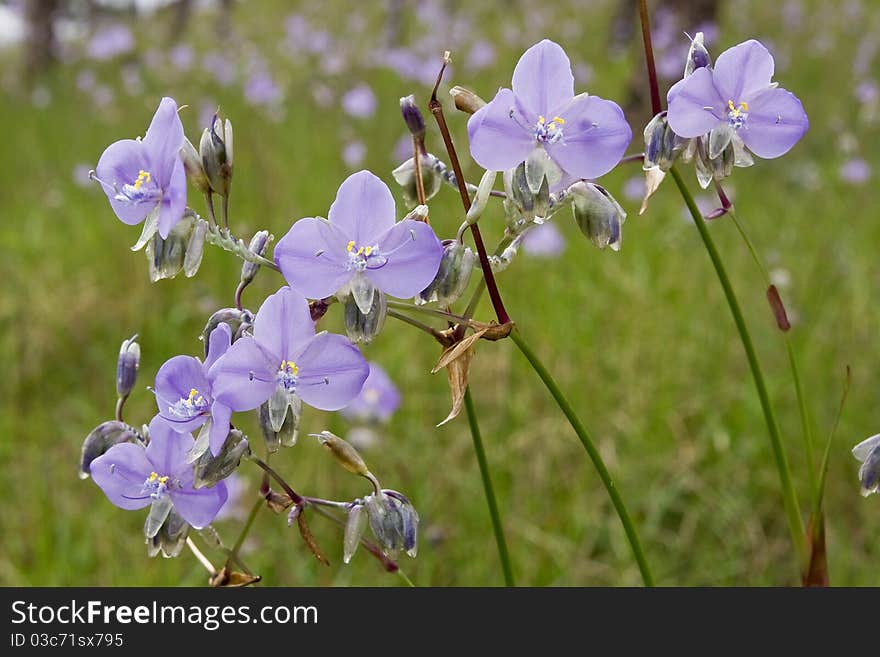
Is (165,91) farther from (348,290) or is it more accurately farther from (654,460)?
(348,290)

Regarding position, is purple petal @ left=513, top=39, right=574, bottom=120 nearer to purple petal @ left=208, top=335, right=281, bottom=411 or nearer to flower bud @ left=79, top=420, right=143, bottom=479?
purple petal @ left=208, top=335, right=281, bottom=411

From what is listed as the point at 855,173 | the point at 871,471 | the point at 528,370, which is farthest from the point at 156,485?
the point at 855,173

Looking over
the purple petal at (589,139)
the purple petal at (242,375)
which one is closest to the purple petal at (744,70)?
the purple petal at (589,139)

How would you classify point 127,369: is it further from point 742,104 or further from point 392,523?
point 742,104

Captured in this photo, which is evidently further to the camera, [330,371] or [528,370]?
[528,370]

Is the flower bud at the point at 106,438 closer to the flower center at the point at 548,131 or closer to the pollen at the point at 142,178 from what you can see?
the pollen at the point at 142,178
